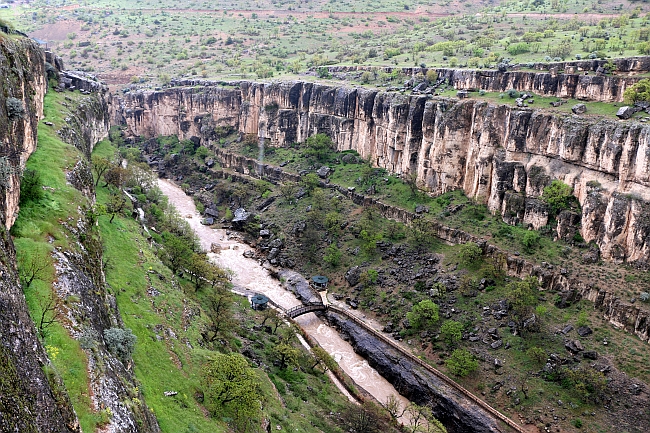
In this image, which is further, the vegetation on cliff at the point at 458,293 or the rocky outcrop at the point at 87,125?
the rocky outcrop at the point at 87,125

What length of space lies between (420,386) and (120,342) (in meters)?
35.2

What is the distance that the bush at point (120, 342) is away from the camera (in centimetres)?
2784

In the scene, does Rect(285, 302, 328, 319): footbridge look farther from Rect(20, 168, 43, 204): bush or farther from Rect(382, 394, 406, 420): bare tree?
Rect(20, 168, 43, 204): bush

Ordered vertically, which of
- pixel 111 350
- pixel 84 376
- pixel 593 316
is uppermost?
pixel 84 376

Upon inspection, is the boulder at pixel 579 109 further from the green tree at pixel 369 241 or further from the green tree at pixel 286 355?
the green tree at pixel 286 355

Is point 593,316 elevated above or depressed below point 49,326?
below

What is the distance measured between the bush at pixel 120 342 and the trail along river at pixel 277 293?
32312 millimetres

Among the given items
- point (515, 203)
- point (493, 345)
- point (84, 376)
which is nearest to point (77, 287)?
point (84, 376)

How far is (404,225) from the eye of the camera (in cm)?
7656

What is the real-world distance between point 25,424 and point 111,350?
12899 mm

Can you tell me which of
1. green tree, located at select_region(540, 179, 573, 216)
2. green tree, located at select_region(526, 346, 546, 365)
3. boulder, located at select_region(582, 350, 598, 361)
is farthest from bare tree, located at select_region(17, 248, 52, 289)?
green tree, located at select_region(540, 179, 573, 216)

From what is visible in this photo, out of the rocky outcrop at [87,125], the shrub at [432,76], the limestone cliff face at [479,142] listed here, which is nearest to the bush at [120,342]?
the rocky outcrop at [87,125]

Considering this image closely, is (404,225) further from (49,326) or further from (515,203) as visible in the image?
(49,326)

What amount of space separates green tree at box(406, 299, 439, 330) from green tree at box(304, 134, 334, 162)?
46.6 m
